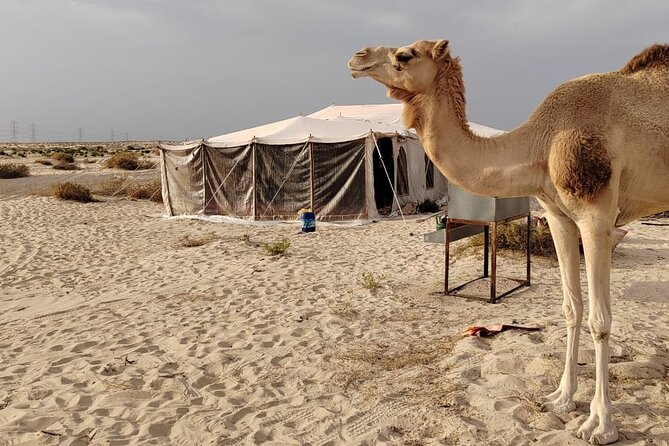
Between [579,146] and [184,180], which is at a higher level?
[579,146]

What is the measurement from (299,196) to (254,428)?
10661 millimetres

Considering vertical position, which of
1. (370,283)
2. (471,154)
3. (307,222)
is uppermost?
(471,154)

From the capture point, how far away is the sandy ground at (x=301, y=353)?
11.4 feet

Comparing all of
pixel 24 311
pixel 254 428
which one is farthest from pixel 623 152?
pixel 24 311

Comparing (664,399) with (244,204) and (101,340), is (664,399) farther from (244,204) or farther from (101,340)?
(244,204)

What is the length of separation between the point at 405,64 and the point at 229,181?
11.6m

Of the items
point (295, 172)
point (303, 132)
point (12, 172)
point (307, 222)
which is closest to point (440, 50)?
point (307, 222)

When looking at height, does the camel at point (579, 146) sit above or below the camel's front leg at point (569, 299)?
above

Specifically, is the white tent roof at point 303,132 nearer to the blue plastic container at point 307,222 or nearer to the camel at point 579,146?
the blue plastic container at point 307,222

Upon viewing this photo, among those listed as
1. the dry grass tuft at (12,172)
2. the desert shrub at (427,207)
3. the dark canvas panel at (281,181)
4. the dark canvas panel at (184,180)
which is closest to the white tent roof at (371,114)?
the desert shrub at (427,207)

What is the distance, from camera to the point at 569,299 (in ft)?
12.1

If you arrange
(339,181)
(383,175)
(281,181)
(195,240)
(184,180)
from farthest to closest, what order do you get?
(383,175)
(184,180)
(281,181)
(339,181)
(195,240)

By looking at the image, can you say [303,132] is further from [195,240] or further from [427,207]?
[195,240]

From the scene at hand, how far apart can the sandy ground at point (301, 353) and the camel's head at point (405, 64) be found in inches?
83.0
